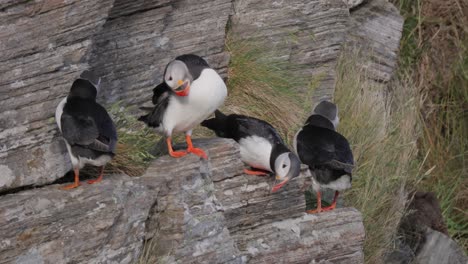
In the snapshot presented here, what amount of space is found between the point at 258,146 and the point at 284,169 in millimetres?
449

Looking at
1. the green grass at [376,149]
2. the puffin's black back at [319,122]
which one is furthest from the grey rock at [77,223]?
→ the green grass at [376,149]

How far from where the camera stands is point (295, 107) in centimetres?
1052

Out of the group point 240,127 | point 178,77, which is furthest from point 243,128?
point 178,77

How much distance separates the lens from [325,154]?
8.92 metres

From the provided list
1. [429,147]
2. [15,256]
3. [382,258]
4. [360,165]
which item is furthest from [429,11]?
[15,256]

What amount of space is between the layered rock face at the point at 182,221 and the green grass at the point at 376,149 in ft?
4.56

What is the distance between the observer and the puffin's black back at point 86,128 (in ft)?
23.9

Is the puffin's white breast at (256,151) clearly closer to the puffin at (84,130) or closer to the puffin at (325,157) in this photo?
the puffin at (325,157)

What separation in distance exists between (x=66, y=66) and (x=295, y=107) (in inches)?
132

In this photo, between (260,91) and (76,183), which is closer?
(76,183)

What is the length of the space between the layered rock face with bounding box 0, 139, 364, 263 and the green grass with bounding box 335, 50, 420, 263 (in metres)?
1.39

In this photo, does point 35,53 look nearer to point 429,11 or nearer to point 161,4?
point 161,4

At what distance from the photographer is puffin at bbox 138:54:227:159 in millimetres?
7902

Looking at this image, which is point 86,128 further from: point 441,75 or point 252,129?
point 441,75
